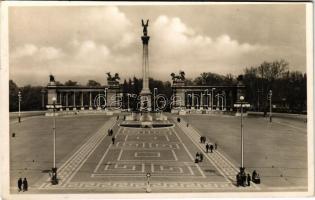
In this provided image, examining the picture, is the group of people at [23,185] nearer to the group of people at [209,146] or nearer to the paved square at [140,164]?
the paved square at [140,164]

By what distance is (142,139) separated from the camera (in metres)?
35.0

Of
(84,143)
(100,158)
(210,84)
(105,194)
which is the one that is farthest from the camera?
(210,84)

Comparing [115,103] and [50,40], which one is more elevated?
[50,40]

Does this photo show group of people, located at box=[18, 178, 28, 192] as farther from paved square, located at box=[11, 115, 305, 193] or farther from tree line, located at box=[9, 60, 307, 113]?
tree line, located at box=[9, 60, 307, 113]

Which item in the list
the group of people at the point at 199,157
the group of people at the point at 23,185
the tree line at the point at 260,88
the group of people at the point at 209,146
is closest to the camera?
the group of people at the point at 23,185

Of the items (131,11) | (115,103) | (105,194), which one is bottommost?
(105,194)

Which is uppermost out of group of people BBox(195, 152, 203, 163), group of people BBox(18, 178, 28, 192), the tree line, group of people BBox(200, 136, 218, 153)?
the tree line

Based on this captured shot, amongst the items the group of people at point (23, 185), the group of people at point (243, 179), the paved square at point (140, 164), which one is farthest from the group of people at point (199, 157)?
the group of people at point (23, 185)

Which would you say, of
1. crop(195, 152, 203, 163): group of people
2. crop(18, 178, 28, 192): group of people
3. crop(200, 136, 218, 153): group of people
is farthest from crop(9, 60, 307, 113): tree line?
crop(18, 178, 28, 192): group of people

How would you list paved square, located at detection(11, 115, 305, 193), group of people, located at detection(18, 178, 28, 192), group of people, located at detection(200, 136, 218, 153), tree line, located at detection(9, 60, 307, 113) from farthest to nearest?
tree line, located at detection(9, 60, 307, 113) → group of people, located at detection(200, 136, 218, 153) → paved square, located at detection(11, 115, 305, 193) → group of people, located at detection(18, 178, 28, 192)

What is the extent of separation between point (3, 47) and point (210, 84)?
111 feet

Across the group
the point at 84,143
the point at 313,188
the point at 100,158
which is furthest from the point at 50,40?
the point at 313,188

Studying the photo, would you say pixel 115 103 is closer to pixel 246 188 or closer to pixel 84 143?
pixel 84 143

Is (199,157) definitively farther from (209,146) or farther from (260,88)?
(260,88)
